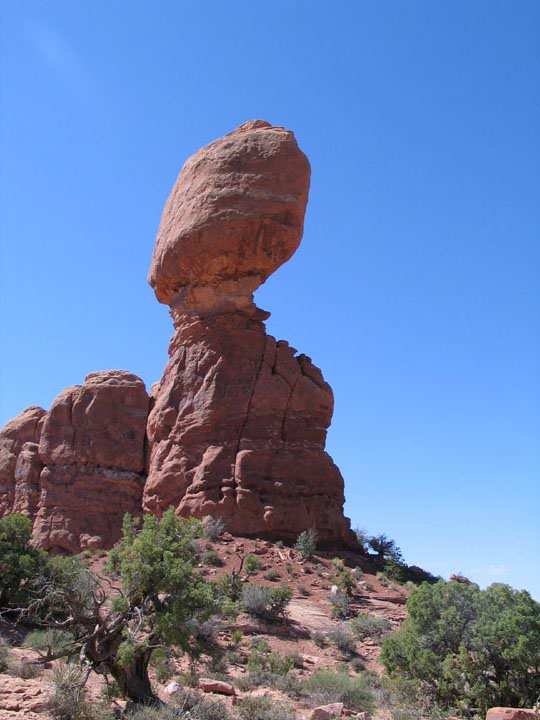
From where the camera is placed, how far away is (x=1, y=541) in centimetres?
1877

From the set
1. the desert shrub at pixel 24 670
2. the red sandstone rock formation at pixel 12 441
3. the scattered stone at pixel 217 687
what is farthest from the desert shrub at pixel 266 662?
the red sandstone rock formation at pixel 12 441

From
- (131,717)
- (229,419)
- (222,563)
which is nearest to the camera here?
(131,717)

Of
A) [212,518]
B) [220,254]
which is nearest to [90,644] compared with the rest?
[212,518]

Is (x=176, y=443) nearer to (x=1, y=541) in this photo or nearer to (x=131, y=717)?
(x=1, y=541)

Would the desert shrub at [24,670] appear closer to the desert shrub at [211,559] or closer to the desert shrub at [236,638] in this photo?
the desert shrub at [236,638]

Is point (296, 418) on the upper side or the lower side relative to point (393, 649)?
upper

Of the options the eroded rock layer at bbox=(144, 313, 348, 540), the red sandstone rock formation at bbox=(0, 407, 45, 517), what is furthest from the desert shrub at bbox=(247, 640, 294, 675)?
the red sandstone rock formation at bbox=(0, 407, 45, 517)

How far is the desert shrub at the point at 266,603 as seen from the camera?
18750 millimetres

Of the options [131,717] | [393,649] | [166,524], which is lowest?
[131,717]

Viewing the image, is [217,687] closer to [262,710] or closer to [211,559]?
[262,710]

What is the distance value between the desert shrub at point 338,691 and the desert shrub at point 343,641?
262 centimetres

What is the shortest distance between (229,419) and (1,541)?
33.3 feet

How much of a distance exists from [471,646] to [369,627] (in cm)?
655

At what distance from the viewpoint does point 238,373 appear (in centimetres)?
2756
